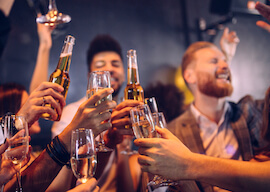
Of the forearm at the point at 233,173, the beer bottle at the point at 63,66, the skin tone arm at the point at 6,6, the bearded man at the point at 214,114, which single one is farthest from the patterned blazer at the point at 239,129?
the skin tone arm at the point at 6,6

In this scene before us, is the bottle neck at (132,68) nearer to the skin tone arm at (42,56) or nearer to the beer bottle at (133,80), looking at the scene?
the beer bottle at (133,80)

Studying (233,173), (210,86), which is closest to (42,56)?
(233,173)

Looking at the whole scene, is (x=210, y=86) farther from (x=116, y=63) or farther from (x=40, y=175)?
(x=40, y=175)

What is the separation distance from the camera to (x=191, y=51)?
92.0 inches

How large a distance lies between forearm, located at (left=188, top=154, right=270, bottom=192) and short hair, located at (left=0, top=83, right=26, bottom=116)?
1.14 m

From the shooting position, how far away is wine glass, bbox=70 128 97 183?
33.6 inches

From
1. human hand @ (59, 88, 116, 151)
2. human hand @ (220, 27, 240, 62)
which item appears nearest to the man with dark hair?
human hand @ (59, 88, 116, 151)

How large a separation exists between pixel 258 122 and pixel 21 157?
192 cm

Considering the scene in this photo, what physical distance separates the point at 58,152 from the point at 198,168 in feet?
1.91

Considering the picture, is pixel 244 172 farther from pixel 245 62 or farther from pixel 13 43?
pixel 245 62

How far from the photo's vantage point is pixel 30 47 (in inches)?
62.1

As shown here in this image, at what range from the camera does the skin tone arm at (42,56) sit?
5.18 ft

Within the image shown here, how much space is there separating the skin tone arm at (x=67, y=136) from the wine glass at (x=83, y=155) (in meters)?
0.12

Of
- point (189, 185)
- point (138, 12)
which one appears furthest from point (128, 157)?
point (138, 12)
